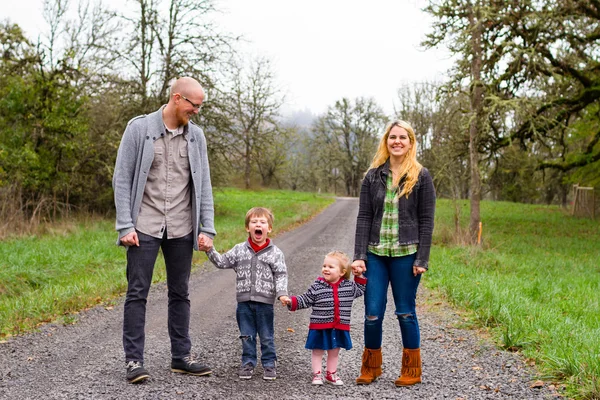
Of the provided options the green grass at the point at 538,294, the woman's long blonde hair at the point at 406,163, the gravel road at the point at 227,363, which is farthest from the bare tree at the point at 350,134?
the woman's long blonde hair at the point at 406,163

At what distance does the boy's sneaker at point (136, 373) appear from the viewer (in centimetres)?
408

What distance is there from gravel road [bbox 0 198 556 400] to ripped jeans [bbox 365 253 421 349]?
1.23 ft

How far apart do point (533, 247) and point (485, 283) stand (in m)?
9.06

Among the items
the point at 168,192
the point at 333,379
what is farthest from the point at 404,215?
the point at 168,192

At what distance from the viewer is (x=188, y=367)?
4.41m

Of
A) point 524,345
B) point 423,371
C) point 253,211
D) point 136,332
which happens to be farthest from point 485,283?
point 136,332

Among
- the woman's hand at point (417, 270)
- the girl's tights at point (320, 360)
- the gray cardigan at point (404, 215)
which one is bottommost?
the girl's tights at point (320, 360)

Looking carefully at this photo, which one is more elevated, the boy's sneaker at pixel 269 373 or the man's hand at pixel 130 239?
the man's hand at pixel 130 239

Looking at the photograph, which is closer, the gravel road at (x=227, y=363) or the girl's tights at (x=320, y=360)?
the gravel road at (x=227, y=363)

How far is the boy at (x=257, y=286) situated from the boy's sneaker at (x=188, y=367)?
0.98ft

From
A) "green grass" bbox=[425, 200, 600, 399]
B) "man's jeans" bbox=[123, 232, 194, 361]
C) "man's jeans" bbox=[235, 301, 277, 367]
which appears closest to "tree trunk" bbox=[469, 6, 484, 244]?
"green grass" bbox=[425, 200, 600, 399]

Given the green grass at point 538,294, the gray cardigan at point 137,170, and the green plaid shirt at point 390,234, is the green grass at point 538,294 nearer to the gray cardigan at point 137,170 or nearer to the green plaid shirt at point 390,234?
the green plaid shirt at point 390,234

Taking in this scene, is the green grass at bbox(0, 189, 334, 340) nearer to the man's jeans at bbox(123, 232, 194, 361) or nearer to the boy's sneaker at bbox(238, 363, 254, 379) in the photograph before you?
the man's jeans at bbox(123, 232, 194, 361)

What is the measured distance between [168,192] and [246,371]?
4.99 feet
